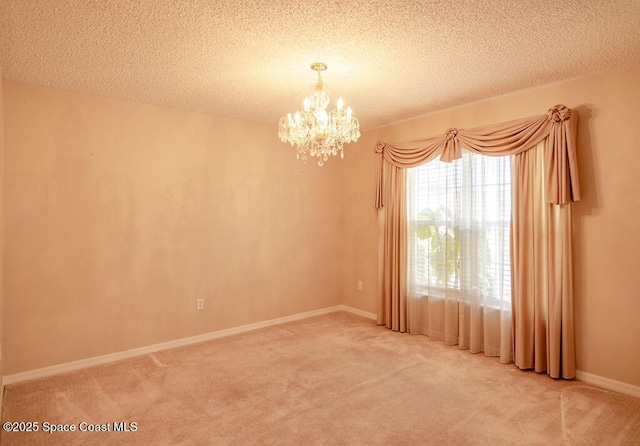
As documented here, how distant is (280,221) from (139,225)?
1.65 metres

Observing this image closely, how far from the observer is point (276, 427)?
2.28 metres

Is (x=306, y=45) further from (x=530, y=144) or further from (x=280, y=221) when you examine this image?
(x=280, y=221)

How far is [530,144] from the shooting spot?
3133 mm

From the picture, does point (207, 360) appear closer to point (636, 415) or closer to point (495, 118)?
point (636, 415)

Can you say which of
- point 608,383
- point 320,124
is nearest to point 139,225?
point 320,124

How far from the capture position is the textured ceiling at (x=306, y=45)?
2.01 m

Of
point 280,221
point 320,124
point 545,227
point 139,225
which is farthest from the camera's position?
point 280,221

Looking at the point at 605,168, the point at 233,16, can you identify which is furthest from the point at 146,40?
the point at 605,168

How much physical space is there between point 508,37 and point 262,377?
3.12 m

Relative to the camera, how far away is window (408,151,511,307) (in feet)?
11.2

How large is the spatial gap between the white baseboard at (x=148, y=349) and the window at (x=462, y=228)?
1235 mm

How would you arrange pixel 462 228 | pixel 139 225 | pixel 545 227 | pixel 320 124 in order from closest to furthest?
1. pixel 320 124
2. pixel 545 227
3. pixel 139 225
4. pixel 462 228

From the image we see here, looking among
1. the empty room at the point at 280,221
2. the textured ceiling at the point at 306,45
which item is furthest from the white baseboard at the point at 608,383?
the textured ceiling at the point at 306,45

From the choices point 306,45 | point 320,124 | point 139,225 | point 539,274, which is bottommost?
point 539,274
